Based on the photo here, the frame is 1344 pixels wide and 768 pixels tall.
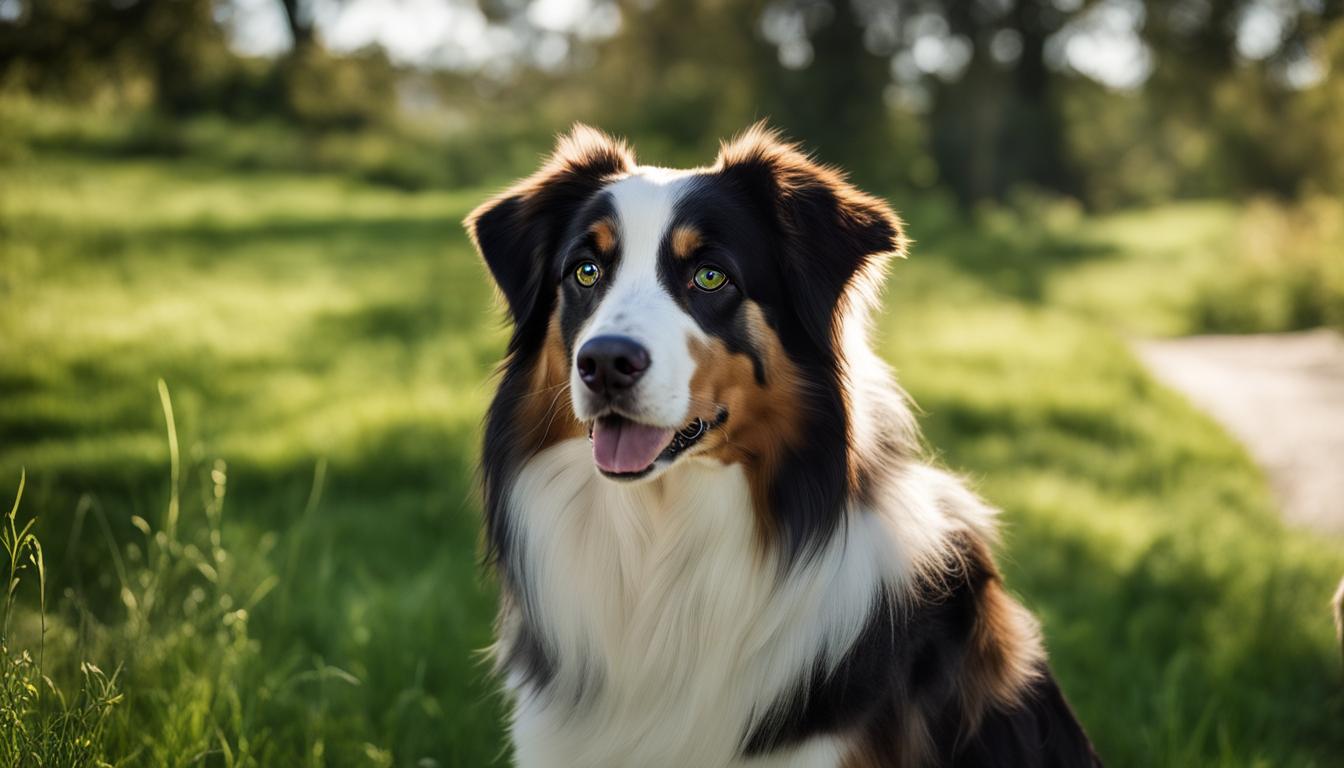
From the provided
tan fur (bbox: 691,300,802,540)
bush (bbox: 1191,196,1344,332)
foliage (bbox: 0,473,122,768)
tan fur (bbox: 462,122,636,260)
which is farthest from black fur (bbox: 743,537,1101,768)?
bush (bbox: 1191,196,1344,332)

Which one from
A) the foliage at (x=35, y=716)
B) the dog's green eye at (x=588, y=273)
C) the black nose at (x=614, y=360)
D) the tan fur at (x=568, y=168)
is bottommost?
the foliage at (x=35, y=716)

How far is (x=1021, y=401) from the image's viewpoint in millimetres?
8258

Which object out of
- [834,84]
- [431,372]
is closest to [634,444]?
[431,372]

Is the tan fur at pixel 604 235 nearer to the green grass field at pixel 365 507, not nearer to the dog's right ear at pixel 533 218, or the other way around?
the dog's right ear at pixel 533 218

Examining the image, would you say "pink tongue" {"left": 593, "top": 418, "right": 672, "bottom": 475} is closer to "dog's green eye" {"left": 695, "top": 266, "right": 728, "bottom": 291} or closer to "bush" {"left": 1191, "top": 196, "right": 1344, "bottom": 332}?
"dog's green eye" {"left": 695, "top": 266, "right": 728, "bottom": 291}

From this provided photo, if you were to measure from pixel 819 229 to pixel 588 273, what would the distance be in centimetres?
61

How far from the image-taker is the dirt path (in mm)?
7043

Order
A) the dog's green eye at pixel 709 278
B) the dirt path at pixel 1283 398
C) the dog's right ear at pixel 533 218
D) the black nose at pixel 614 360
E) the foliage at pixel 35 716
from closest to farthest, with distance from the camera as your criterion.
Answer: the black nose at pixel 614 360, the foliage at pixel 35 716, the dog's green eye at pixel 709 278, the dog's right ear at pixel 533 218, the dirt path at pixel 1283 398

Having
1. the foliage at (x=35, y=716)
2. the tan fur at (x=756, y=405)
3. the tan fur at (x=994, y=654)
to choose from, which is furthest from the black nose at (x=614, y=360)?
the foliage at (x=35, y=716)

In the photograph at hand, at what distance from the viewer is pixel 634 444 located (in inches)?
94.0

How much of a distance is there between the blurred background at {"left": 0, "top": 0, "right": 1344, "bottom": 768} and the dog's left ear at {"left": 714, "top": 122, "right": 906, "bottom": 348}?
86 centimetres

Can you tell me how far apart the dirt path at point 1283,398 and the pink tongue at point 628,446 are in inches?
224

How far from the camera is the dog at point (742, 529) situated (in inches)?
95.5

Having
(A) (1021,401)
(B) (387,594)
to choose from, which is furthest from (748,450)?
(A) (1021,401)
